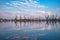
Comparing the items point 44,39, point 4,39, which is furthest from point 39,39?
point 4,39

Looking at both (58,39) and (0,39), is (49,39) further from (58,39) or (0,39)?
(0,39)

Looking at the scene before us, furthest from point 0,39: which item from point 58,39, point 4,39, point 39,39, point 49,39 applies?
point 58,39

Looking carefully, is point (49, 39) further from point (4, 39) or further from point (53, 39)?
point (4, 39)

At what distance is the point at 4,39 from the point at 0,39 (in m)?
0.46

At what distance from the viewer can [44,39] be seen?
1345 cm

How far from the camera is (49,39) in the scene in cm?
1356

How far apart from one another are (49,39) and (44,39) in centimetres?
55

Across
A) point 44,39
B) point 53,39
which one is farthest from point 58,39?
point 44,39

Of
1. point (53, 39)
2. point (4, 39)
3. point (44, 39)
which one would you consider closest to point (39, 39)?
point (44, 39)

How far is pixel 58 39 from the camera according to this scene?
13617 mm

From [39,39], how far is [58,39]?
2.02m

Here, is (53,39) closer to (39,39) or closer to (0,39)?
(39,39)

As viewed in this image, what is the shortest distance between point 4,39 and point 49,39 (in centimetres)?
476

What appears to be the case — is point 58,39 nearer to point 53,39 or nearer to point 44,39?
point 53,39
